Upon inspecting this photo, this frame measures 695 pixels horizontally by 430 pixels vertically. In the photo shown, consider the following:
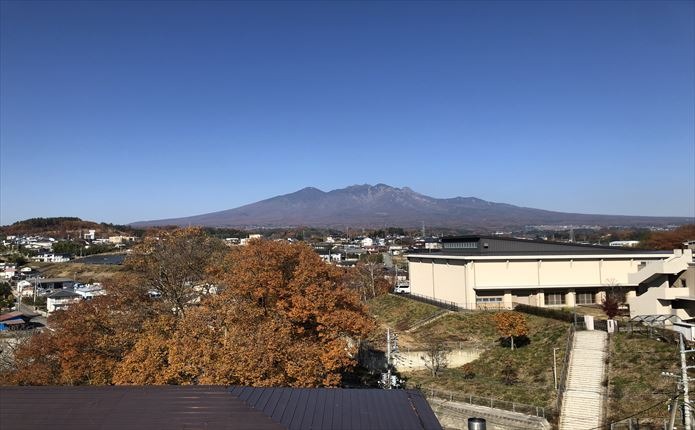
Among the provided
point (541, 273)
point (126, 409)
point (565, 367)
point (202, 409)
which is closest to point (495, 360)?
point (565, 367)

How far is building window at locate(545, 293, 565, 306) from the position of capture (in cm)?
3095

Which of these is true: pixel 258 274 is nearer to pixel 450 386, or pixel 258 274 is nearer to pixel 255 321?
pixel 255 321

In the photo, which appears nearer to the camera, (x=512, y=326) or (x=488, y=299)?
(x=512, y=326)

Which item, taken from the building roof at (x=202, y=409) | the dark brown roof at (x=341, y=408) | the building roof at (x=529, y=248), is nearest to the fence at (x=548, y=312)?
the building roof at (x=529, y=248)

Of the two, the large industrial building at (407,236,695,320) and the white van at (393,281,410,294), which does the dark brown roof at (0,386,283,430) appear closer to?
the large industrial building at (407,236,695,320)

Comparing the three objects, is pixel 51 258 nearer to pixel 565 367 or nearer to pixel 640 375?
pixel 565 367

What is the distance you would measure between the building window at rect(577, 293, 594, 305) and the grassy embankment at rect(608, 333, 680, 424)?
35.9ft

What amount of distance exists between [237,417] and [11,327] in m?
41.2

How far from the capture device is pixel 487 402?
17.6 metres

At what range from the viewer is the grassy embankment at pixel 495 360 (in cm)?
1858

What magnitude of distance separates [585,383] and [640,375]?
5.93ft

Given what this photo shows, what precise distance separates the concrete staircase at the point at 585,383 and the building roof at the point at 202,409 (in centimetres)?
1024

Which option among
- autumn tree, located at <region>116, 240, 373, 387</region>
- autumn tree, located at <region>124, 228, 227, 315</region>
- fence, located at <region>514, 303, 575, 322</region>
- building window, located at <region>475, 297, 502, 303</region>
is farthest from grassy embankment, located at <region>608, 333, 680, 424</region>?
autumn tree, located at <region>124, 228, 227, 315</region>

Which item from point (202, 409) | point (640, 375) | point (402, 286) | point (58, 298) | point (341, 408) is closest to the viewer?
point (202, 409)
